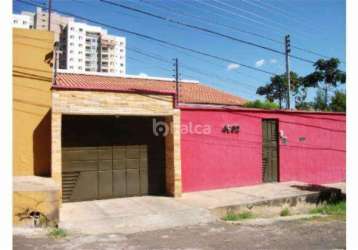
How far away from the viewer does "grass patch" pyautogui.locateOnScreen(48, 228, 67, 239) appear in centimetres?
763

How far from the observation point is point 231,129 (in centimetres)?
1307

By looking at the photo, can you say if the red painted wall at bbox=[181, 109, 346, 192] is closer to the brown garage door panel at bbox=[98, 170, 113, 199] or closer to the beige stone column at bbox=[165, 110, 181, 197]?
the beige stone column at bbox=[165, 110, 181, 197]

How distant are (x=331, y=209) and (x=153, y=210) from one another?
5274 millimetres

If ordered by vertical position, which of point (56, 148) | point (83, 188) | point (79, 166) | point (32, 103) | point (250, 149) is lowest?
point (83, 188)

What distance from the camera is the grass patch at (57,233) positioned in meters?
7.63

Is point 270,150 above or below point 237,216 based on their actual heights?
above

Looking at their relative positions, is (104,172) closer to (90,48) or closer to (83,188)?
(83,188)

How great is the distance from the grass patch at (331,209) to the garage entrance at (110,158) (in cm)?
469

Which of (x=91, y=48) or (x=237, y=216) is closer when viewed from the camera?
(x=237, y=216)

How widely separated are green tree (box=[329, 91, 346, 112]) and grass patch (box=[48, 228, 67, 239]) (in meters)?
26.4

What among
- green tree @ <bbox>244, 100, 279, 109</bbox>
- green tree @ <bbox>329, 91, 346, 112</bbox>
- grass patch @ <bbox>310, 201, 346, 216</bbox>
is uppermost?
green tree @ <bbox>329, 91, 346, 112</bbox>
